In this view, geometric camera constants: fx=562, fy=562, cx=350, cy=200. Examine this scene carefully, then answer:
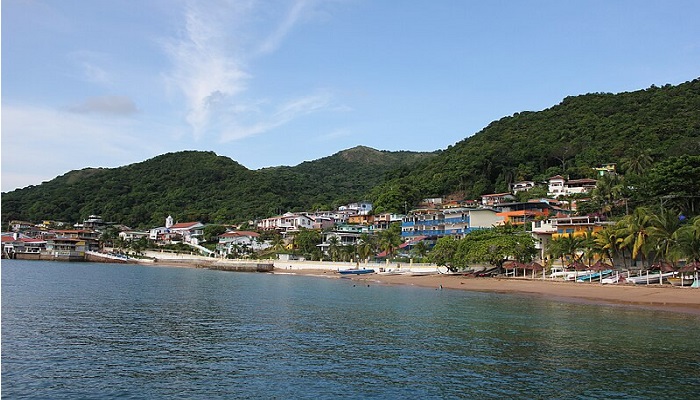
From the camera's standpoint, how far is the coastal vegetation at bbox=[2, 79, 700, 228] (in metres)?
72.7

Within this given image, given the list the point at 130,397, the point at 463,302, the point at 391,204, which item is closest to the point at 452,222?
the point at 391,204

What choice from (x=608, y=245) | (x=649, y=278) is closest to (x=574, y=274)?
(x=608, y=245)

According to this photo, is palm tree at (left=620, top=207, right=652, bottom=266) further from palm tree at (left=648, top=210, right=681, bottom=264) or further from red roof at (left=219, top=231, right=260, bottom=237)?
red roof at (left=219, top=231, right=260, bottom=237)

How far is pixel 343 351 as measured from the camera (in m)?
21.1

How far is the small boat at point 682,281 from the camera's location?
42497mm

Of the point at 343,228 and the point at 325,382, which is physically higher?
the point at 343,228

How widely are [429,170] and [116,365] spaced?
119535mm

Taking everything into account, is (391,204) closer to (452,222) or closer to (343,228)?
(343,228)

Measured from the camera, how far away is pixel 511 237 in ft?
191

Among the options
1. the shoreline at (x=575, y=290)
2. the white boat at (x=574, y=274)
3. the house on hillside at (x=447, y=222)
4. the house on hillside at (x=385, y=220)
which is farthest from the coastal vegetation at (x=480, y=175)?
the shoreline at (x=575, y=290)

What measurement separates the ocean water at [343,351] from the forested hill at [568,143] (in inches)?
2790

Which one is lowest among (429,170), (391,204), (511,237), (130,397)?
(130,397)

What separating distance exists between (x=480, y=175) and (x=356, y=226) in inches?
1094

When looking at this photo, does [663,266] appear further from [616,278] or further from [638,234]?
[616,278]
